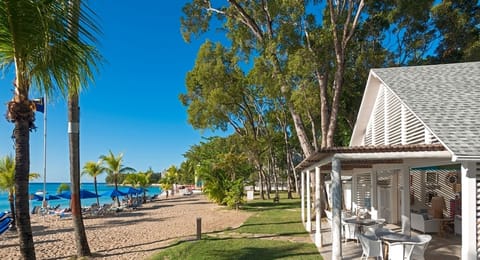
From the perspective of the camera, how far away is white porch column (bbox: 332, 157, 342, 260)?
29.9ft

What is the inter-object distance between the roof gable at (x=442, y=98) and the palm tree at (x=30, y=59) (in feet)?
20.4

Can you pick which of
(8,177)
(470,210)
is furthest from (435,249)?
(8,177)

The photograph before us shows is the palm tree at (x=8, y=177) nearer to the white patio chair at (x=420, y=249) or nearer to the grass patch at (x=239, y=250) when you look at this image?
the grass patch at (x=239, y=250)

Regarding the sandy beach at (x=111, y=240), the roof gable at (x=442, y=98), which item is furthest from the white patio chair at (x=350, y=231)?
the sandy beach at (x=111, y=240)

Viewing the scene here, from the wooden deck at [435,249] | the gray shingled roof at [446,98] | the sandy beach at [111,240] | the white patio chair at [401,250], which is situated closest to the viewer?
the gray shingled roof at [446,98]

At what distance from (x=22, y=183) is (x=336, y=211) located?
6.76 m

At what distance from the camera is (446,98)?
396 inches

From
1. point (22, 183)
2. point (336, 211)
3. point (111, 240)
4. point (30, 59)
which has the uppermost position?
point (30, 59)

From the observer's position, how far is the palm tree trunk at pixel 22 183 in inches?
189

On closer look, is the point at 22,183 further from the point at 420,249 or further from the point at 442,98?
the point at 442,98

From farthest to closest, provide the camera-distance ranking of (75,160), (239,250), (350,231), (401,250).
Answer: (350,231), (239,250), (75,160), (401,250)

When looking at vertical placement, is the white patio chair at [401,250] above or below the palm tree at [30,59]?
below

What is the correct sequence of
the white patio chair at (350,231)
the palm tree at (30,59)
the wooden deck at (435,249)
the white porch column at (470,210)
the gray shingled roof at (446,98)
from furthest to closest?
the white patio chair at (350,231) → the wooden deck at (435,249) → the gray shingled roof at (446,98) → the white porch column at (470,210) → the palm tree at (30,59)

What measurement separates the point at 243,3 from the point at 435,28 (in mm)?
12018
